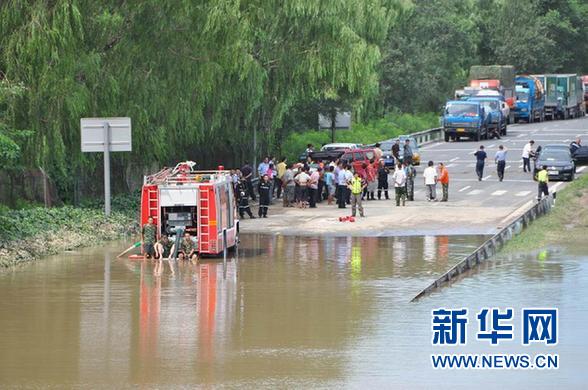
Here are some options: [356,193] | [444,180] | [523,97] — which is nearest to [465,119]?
[523,97]

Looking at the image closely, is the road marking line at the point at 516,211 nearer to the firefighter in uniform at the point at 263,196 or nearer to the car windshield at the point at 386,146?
the firefighter in uniform at the point at 263,196

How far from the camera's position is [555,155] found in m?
55.9

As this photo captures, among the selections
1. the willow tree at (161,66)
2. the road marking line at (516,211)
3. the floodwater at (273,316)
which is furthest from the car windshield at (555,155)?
the floodwater at (273,316)

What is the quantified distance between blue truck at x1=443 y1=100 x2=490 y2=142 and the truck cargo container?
1092 centimetres

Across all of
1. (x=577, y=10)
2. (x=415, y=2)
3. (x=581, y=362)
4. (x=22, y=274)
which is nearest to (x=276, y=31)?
(x=22, y=274)

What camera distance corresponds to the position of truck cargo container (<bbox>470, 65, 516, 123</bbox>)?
88625 millimetres

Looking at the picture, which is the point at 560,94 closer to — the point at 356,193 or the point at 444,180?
the point at 444,180

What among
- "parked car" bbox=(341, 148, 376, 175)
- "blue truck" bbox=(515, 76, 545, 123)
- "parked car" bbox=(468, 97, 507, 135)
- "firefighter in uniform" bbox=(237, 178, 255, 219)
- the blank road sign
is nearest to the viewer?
the blank road sign

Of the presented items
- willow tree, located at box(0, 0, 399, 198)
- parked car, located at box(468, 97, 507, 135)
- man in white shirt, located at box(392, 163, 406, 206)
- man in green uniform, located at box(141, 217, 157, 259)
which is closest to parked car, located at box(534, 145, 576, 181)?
man in white shirt, located at box(392, 163, 406, 206)

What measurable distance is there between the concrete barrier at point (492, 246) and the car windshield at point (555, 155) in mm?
9984

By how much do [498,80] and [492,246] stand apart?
185ft

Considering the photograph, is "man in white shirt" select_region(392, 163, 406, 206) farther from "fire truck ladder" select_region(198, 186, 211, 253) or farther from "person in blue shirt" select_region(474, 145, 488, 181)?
"fire truck ladder" select_region(198, 186, 211, 253)

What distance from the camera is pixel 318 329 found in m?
24.2

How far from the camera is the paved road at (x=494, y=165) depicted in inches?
1956
